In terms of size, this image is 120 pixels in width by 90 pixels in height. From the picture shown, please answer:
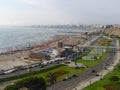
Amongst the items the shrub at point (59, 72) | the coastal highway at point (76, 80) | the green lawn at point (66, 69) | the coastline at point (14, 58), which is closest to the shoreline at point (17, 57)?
the coastline at point (14, 58)

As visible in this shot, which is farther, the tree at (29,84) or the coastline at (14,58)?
the coastline at (14,58)

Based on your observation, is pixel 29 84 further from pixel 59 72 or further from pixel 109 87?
pixel 59 72

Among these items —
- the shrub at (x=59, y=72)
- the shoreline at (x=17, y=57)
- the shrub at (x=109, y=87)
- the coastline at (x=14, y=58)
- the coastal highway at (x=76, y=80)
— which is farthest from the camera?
the shoreline at (x=17, y=57)

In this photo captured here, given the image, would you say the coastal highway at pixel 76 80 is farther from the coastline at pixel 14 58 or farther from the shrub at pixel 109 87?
the coastline at pixel 14 58

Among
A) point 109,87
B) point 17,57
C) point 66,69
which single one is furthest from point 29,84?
point 17,57

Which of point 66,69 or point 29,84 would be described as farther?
point 66,69

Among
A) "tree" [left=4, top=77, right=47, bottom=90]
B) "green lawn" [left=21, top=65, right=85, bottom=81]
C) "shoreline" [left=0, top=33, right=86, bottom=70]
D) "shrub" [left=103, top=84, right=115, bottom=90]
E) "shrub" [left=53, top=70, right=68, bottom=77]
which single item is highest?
"tree" [left=4, top=77, right=47, bottom=90]

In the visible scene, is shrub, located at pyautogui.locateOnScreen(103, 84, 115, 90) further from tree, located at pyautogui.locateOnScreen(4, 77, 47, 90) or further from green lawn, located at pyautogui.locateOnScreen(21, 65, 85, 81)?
tree, located at pyautogui.locateOnScreen(4, 77, 47, 90)

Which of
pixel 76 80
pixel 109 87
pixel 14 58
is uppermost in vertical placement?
pixel 109 87

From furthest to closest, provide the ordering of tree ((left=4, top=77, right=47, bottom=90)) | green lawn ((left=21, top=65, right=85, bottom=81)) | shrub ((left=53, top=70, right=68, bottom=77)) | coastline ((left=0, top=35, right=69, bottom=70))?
1. coastline ((left=0, top=35, right=69, bottom=70))
2. shrub ((left=53, top=70, right=68, bottom=77))
3. green lawn ((left=21, top=65, right=85, bottom=81))
4. tree ((left=4, top=77, right=47, bottom=90))

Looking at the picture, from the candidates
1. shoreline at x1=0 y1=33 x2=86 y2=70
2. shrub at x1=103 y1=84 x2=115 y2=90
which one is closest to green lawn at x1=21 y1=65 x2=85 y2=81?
shrub at x1=103 y1=84 x2=115 y2=90

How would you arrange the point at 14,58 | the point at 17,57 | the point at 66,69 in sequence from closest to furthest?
the point at 66,69
the point at 14,58
the point at 17,57

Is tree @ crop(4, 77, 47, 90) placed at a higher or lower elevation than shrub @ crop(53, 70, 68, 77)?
higher
